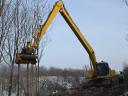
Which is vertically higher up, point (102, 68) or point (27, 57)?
point (27, 57)

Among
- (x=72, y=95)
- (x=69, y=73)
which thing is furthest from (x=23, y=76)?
(x=69, y=73)

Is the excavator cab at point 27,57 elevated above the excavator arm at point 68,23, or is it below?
below

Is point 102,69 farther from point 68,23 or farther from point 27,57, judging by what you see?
point 27,57

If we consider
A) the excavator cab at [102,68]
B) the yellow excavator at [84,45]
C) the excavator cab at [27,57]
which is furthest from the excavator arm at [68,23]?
the excavator cab at [27,57]

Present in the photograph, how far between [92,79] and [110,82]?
5.44ft

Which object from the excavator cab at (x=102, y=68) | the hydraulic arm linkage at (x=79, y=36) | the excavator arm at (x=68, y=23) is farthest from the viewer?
the excavator cab at (x=102, y=68)

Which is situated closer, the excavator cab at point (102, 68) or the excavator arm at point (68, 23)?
the excavator arm at point (68, 23)

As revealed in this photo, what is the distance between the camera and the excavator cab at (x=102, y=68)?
109ft

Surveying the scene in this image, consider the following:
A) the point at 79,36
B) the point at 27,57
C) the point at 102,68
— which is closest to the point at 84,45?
the point at 79,36

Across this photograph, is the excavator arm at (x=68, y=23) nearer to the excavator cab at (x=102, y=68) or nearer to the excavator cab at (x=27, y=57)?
the excavator cab at (x=102, y=68)

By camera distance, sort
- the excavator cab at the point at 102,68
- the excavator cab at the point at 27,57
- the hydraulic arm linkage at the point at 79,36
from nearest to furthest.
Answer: the excavator cab at the point at 27,57 < the hydraulic arm linkage at the point at 79,36 < the excavator cab at the point at 102,68

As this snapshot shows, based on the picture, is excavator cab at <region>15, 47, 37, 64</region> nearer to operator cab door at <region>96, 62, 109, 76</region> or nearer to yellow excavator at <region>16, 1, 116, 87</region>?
yellow excavator at <region>16, 1, 116, 87</region>

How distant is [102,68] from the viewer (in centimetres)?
3391

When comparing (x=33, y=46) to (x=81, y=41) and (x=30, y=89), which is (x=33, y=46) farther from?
(x=81, y=41)
